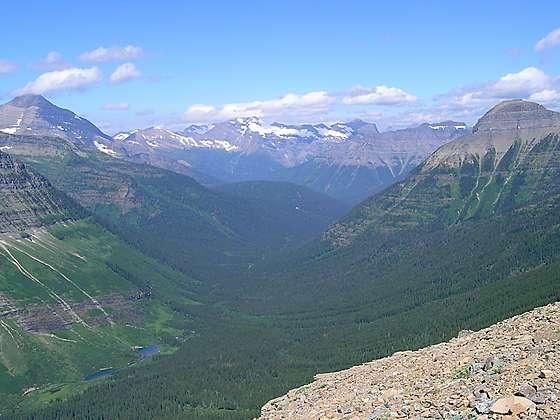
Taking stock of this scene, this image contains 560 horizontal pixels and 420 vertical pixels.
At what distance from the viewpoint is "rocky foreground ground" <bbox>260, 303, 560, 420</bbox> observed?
51.6 metres

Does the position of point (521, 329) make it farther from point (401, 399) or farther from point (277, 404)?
point (277, 404)

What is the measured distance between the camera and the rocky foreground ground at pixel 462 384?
2032 inches

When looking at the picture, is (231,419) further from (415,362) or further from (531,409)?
(531,409)

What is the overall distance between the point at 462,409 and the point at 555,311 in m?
41.7

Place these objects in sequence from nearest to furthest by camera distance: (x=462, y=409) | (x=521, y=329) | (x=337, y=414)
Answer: (x=462, y=409)
(x=337, y=414)
(x=521, y=329)

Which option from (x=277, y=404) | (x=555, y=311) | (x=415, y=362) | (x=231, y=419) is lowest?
(x=231, y=419)

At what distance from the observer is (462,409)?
2138 inches

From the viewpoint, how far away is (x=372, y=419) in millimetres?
64125

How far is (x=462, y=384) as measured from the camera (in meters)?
62.6

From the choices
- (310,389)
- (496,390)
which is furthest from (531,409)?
(310,389)

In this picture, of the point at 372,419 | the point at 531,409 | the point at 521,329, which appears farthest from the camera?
the point at 521,329

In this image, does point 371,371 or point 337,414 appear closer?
point 337,414

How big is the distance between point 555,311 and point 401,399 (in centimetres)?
3411

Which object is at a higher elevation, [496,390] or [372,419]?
[496,390]
